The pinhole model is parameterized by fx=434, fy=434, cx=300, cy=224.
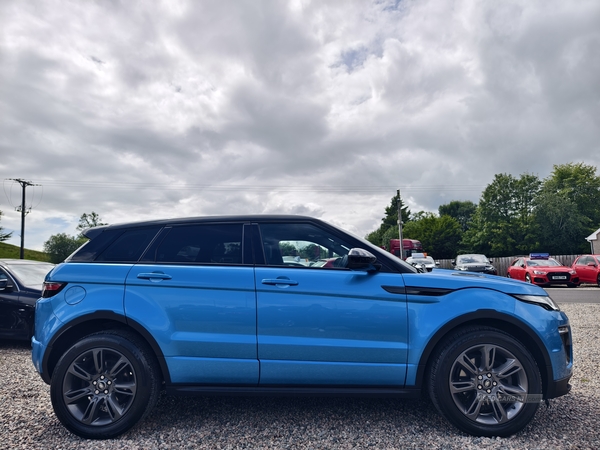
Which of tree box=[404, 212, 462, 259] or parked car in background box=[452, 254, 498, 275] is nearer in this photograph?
parked car in background box=[452, 254, 498, 275]

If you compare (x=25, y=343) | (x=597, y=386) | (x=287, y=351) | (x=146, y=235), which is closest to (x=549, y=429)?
(x=597, y=386)

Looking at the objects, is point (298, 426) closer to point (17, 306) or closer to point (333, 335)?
point (333, 335)

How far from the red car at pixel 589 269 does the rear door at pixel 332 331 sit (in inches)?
786

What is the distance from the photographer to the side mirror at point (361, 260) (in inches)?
130

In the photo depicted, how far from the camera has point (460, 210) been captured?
98875 mm

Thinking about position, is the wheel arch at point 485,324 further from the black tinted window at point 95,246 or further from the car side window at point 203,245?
the black tinted window at point 95,246

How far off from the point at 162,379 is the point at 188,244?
110 cm

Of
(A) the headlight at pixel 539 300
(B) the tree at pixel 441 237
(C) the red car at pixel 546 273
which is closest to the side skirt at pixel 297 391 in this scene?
(A) the headlight at pixel 539 300

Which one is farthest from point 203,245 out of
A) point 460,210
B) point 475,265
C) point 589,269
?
point 460,210

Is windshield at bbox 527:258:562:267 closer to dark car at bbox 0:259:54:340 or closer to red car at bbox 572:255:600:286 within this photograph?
red car at bbox 572:255:600:286

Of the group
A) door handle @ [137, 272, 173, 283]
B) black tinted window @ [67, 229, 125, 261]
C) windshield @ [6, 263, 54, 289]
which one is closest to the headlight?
door handle @ [137, 272, 173, 283]

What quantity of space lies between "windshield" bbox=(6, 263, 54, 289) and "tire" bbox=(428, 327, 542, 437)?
5.98 metres

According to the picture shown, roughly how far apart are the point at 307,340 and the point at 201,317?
835 millimetres

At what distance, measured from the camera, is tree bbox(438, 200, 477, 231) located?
323ft
